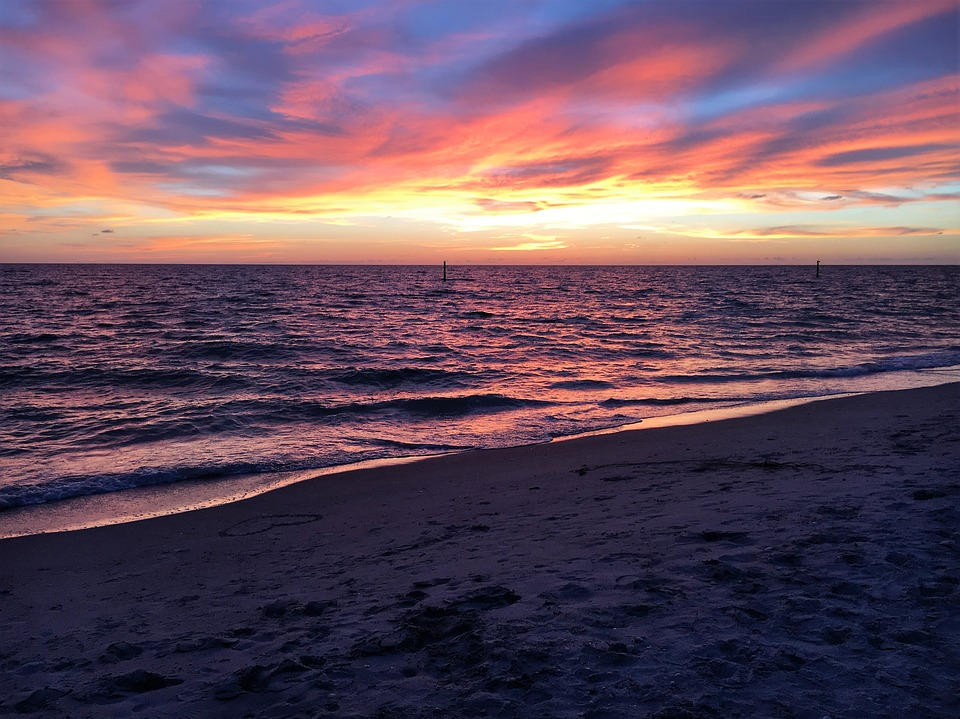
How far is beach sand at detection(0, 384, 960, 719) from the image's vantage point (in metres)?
3.34

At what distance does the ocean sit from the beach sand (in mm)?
3457

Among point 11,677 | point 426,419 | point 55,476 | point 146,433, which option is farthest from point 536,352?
point 11,677

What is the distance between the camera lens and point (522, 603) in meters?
4.33

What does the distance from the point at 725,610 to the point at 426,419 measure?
970 centimetres

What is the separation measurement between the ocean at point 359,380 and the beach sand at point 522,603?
3457mm

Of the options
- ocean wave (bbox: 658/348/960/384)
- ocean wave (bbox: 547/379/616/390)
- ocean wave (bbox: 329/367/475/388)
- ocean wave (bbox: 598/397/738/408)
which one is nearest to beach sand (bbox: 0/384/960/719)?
ocean wave (bbox: 598/397/738/408)

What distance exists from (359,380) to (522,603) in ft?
45.8

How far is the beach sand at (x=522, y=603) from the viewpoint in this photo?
3342 millimetres

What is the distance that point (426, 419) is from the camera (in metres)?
13.3

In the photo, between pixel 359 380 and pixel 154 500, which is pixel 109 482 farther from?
pixel 359 380

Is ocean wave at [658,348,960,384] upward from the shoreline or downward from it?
upward

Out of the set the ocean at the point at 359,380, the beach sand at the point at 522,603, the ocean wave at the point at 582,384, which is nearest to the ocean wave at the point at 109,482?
the ocean at the point at 359,380

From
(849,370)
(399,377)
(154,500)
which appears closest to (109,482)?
(154,500)

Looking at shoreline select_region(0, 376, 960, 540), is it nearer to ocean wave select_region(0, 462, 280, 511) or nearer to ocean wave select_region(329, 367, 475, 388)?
ocean wave select_region(0, 462, 280, 511)
